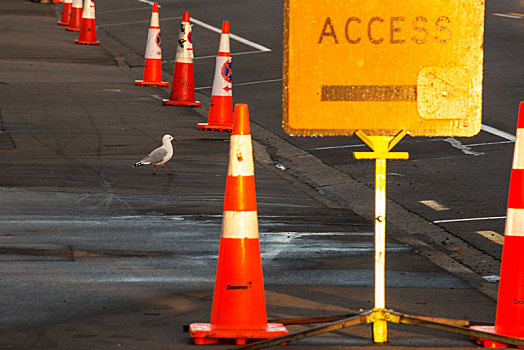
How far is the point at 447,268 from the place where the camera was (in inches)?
288

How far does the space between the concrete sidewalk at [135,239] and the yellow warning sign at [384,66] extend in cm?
106

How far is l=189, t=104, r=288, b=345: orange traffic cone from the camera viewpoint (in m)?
5.68

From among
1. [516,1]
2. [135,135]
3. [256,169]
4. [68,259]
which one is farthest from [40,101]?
[516,1]

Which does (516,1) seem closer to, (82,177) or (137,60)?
(137,60)

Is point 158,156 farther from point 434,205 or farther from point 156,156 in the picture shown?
point 434,205

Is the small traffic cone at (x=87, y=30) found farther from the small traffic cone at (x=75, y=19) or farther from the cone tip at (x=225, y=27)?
the cone tip at (x=225, y=27)

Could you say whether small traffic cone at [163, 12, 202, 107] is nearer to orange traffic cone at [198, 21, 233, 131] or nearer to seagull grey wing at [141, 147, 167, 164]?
orange traffic cone at [198, 21, 233, 131]

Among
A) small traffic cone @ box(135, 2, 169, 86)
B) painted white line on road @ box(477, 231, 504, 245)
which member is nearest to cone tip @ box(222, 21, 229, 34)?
small traffic cone @ box(135, 2, 169, 86)

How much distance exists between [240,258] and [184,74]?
9624mm

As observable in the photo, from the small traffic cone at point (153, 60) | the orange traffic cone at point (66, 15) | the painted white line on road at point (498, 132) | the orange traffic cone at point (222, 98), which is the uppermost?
the orange traffic cone at point (66, 15)

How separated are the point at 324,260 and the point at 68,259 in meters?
1.59

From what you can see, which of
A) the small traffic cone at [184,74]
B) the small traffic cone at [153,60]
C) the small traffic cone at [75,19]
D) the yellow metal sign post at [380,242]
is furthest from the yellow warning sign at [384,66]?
the small traffic cone at [75,19]

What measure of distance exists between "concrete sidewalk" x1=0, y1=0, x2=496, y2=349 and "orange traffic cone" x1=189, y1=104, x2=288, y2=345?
9.8 inches

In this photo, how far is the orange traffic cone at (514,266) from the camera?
5703mm
